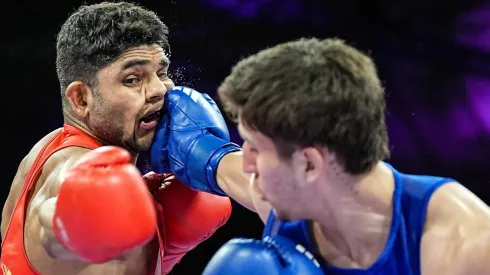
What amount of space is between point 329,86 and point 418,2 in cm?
236

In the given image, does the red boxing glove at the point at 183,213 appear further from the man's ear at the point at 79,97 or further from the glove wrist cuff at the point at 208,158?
the man's ear at the point at 79,97

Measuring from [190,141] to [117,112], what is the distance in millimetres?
224

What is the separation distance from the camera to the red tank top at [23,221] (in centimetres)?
172

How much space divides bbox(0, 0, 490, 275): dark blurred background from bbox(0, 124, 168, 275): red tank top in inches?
63.0

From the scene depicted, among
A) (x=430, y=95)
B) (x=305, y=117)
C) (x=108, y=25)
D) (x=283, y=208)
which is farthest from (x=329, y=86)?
(x=430, y=95)

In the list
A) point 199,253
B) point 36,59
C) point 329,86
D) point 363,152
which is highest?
point 329,86

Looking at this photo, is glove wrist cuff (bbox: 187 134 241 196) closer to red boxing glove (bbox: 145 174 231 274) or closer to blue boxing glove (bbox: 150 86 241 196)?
blue boxing glove (bbox: 150 86 241 196)

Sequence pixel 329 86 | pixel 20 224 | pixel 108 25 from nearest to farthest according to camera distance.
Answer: pixel 329 86, pixel 20 224, pixel 108 25

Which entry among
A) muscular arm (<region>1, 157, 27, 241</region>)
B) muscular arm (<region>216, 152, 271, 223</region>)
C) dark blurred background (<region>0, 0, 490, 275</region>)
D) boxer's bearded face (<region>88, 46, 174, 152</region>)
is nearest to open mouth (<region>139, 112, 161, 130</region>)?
boxer's bearded face (<region>88, 46, 174, 152</region>)

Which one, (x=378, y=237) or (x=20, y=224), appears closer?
(x=378, y=237)

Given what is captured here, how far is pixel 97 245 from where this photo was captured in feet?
4.44

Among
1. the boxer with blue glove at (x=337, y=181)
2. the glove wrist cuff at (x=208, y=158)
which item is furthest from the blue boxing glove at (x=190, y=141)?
the boxer with blue glove at (x=337, y=181)

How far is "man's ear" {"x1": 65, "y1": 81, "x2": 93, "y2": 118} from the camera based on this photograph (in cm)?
190

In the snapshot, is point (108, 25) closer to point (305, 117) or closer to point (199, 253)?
point (305, 117)
